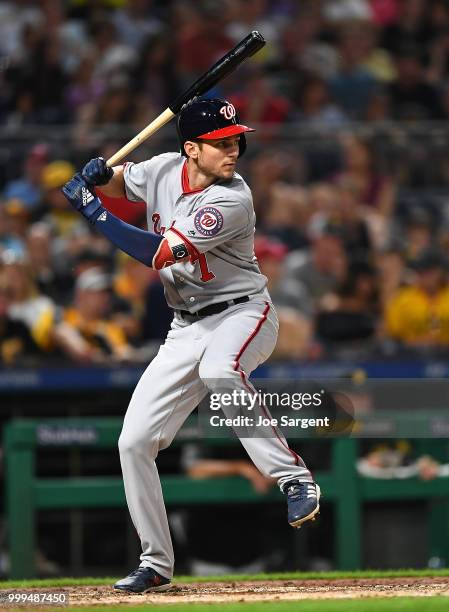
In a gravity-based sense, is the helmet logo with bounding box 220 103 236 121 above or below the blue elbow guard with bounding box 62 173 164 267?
above

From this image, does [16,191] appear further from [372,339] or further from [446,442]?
[446,442]

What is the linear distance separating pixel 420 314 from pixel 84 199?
4.32m

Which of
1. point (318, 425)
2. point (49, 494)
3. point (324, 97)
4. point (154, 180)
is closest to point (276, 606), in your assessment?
point (154, 180)

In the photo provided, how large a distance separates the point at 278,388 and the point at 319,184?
8.59 ft

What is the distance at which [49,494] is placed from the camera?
25.3ft

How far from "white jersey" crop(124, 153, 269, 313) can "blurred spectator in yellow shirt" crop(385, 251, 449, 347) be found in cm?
378

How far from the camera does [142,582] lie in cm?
538

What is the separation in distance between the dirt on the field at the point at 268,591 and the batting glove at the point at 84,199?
1.43m

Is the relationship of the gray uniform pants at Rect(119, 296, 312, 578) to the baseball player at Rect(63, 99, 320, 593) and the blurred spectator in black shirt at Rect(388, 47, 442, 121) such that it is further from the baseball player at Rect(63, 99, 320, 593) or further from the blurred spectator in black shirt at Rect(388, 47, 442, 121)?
the blurred spectator in black shirt at Rect(388, 47, 442, 121)

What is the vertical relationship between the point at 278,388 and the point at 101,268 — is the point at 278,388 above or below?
below

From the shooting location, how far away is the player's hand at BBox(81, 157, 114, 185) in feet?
18.1

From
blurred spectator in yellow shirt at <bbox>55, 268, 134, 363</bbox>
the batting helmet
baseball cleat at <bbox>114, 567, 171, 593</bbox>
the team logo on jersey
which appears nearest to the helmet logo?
the batting helmet

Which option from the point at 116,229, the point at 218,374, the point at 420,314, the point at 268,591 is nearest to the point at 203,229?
the point at 116,229

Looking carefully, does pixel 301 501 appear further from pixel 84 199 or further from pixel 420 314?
pixel 420 314
